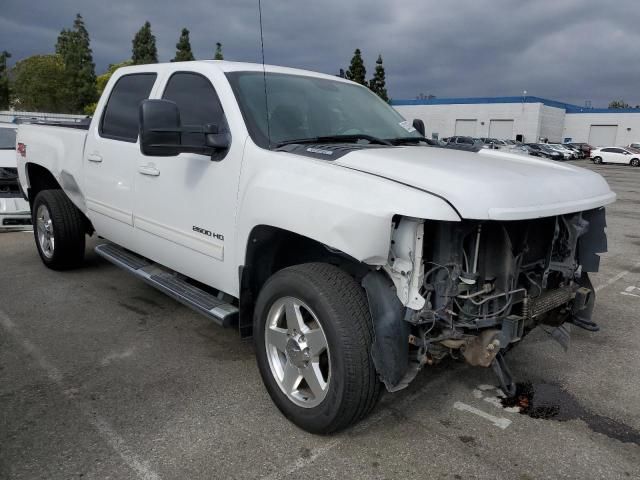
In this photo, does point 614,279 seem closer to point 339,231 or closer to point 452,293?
point 452,293

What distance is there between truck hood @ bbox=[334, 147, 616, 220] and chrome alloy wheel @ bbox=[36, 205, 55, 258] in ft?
13.0

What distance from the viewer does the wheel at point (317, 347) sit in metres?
2.54

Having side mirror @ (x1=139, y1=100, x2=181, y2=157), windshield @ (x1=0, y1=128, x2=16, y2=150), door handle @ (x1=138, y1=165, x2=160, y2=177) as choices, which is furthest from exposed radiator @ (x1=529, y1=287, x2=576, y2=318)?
windshield @ (x1=0, y1=128, x2=16, y2=150)

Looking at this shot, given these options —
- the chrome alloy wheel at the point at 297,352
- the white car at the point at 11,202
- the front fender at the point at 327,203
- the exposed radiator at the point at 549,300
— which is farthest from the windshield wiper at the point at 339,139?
the white car at the point at 11,202

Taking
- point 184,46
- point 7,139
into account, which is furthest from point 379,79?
point 7,139

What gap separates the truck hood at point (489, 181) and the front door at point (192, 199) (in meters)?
0.85

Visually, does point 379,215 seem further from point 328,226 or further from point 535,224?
point 535,224

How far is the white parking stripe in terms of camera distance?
304cm

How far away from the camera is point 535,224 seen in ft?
9.25

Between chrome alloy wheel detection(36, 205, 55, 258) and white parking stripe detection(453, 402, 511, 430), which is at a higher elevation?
chrome alloy wheel detection(36, 205, 55, 258)

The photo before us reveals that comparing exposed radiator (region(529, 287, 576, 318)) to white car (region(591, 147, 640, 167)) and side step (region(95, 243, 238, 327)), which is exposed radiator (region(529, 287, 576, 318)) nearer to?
side step (region(95, 243, 238, 327))

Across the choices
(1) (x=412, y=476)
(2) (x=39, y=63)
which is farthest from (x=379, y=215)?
(2) (x=39, y=63)

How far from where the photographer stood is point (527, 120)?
193 ft

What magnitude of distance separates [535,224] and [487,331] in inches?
24.8
